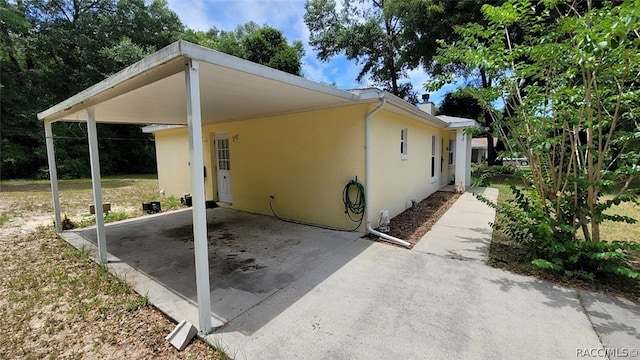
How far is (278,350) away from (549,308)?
2740 millimetres

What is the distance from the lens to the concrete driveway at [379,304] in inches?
90.5

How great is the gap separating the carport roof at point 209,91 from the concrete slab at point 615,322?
3.76 meters

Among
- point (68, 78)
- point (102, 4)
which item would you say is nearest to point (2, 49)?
point (68, 78)

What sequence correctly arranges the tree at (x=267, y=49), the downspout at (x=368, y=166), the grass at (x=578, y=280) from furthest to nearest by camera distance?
1. the tree at (x=267, y=49)
2. the downspout at (x=368, y=166)
3. the grass at (x=578, y=280)

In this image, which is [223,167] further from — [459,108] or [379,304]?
[459,108]

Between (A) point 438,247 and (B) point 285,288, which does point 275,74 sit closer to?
(B) point 285,288

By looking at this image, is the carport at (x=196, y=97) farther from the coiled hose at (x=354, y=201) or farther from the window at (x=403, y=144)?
the window at (x=403, y=144)

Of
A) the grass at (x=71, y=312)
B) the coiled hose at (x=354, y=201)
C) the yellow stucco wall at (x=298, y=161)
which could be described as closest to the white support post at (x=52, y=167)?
the grass at (x=71, y=312)

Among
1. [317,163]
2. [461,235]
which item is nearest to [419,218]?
[461,235]

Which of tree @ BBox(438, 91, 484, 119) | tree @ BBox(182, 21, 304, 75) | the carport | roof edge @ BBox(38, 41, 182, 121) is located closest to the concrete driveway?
the carport

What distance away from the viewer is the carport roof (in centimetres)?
252

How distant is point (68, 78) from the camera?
17.8 metres

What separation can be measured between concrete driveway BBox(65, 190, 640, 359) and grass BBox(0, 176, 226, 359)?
0.68 ft

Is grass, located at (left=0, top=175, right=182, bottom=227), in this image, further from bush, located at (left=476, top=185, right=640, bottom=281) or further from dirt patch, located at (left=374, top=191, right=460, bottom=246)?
bush, located at (left=476, top=185, right=640, bottom=281)
